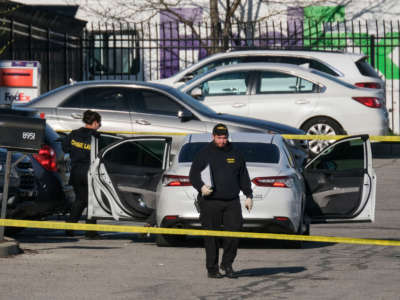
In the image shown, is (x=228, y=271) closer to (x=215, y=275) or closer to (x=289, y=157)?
(x=215, y=275)

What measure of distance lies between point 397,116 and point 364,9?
11.6 ft

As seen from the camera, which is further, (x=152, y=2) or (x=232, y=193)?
(x=152, y=2)

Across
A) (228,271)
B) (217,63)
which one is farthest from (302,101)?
(228,271)

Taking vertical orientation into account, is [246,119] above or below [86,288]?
above

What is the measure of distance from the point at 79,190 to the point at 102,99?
471 centimetres

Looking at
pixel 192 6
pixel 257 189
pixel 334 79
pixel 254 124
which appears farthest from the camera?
pixel 192 6

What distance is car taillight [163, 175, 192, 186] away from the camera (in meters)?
11.2

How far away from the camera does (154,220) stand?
1180 centimetres

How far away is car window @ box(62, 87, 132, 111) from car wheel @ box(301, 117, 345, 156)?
3.98m

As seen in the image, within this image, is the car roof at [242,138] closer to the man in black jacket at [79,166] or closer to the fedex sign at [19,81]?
the man in black jacket at [79,166]

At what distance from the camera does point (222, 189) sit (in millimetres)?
9477

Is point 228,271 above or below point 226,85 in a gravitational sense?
below

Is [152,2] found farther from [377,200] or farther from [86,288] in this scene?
[86,288]

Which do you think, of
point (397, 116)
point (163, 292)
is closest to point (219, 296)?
point (163, 292)
